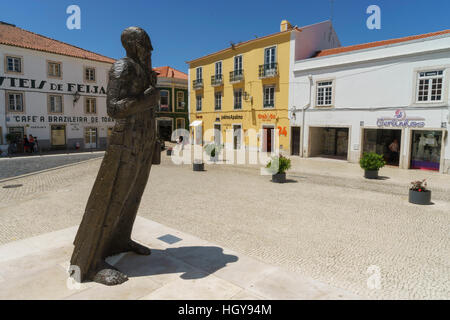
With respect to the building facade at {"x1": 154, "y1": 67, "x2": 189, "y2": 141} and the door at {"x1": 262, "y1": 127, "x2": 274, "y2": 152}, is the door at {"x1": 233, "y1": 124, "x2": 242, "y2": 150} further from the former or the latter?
the building facade at {"x1": 154, "y1": 67, "x2": 189, "y2": 141}

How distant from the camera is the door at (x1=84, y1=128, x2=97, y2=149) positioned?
90.7 feet

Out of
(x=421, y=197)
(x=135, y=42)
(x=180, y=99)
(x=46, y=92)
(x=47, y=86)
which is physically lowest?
(x=421, y=197)

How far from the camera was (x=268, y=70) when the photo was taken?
23344 mm

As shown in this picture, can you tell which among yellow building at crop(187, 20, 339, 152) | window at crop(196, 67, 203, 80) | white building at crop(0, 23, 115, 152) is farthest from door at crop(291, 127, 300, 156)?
white building at crop(0, 23, 115, 152)

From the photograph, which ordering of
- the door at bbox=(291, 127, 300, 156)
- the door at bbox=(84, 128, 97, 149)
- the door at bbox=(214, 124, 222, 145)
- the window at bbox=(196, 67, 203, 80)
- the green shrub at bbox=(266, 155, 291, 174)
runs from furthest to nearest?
the window at bbox=(196, 67, 203, 80)
the door at bbox=(214, 124, 222, 145)
the door at bbox=(84, 128, 97, 149)
the door at bbox=(291, 127, 300, 156)
the green shrub at bbox=(266, 155, 291, 174)

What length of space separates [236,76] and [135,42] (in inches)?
885

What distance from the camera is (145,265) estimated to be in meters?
4.67

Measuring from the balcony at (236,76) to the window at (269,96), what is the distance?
2.62 meters

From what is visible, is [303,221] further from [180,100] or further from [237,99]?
[180,100]

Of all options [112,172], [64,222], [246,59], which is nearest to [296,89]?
[246,59]

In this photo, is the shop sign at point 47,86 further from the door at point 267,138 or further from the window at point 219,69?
the door at point 267,138

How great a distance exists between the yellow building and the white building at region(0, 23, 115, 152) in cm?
901

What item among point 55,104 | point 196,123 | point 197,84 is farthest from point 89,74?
point 196,123
